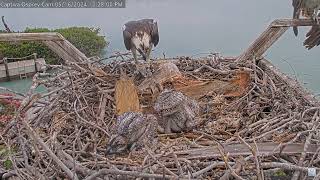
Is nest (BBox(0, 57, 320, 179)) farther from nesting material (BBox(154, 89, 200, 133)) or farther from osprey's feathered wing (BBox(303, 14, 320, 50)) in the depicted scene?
osprey's feathered wing (BBox(303, 14, 320, 50))

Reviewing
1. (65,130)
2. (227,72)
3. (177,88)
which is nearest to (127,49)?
(177,88)

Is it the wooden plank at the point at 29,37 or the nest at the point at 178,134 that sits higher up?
the wooden plank at the point at 29,37

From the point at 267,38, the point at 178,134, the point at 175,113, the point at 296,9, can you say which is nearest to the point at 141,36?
the point at 175,113

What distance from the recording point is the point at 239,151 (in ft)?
9.49

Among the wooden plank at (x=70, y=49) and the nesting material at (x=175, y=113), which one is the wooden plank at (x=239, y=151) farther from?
the wooden plank at (x=70, y=49)

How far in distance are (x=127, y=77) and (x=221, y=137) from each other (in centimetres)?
115

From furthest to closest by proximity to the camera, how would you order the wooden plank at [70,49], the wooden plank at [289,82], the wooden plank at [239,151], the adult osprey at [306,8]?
the wooden plank at [70,49] < the adult osprey at [306,8] < the wooden plank at [289,82] < the wooden plank at [239,151]

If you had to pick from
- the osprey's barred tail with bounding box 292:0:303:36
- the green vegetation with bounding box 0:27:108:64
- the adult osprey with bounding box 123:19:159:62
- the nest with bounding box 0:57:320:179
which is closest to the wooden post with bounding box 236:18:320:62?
the osprey's barred tail with bounding box 292:0:303:36

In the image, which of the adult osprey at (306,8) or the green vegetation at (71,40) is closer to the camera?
the adult osprey at (306,8)

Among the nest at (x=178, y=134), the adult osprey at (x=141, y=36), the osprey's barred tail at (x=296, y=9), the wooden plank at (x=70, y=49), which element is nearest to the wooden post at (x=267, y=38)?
the osprey's barred tail at (x=296, y=9)

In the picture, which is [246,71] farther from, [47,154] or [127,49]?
[47,154]

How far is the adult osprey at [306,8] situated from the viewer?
4.28 metres

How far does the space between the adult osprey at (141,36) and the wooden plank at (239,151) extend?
1478 millimetres

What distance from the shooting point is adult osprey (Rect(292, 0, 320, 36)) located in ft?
14.0
